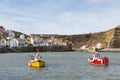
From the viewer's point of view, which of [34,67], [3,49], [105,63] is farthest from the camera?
[3,49]

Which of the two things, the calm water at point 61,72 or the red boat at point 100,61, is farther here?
the red boat at point 100,61

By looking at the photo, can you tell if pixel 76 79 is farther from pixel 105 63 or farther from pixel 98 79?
pixel 105 63

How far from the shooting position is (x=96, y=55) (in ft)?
263

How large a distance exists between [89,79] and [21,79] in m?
9.28

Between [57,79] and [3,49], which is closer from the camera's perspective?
[57,79]

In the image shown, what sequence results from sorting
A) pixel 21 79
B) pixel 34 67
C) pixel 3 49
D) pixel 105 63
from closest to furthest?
pixel 21 79 < pixel 34 67 < pixel 105 63 < pixel 3 49

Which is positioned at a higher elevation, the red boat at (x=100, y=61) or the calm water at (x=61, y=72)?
the red boat at (x=100, y=61)

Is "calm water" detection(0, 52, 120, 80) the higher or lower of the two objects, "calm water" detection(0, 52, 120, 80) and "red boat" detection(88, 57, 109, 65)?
the lower

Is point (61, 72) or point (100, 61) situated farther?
point (100, 61)

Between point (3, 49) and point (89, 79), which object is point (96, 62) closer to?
point (89, 79)

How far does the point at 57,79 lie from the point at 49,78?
1713 mm

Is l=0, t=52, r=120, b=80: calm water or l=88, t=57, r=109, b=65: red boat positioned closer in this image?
l=0, t=52, r=120, b=80: calm water

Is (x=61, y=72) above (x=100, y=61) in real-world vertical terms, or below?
below

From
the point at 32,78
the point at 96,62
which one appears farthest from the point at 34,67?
the point at 32,78
